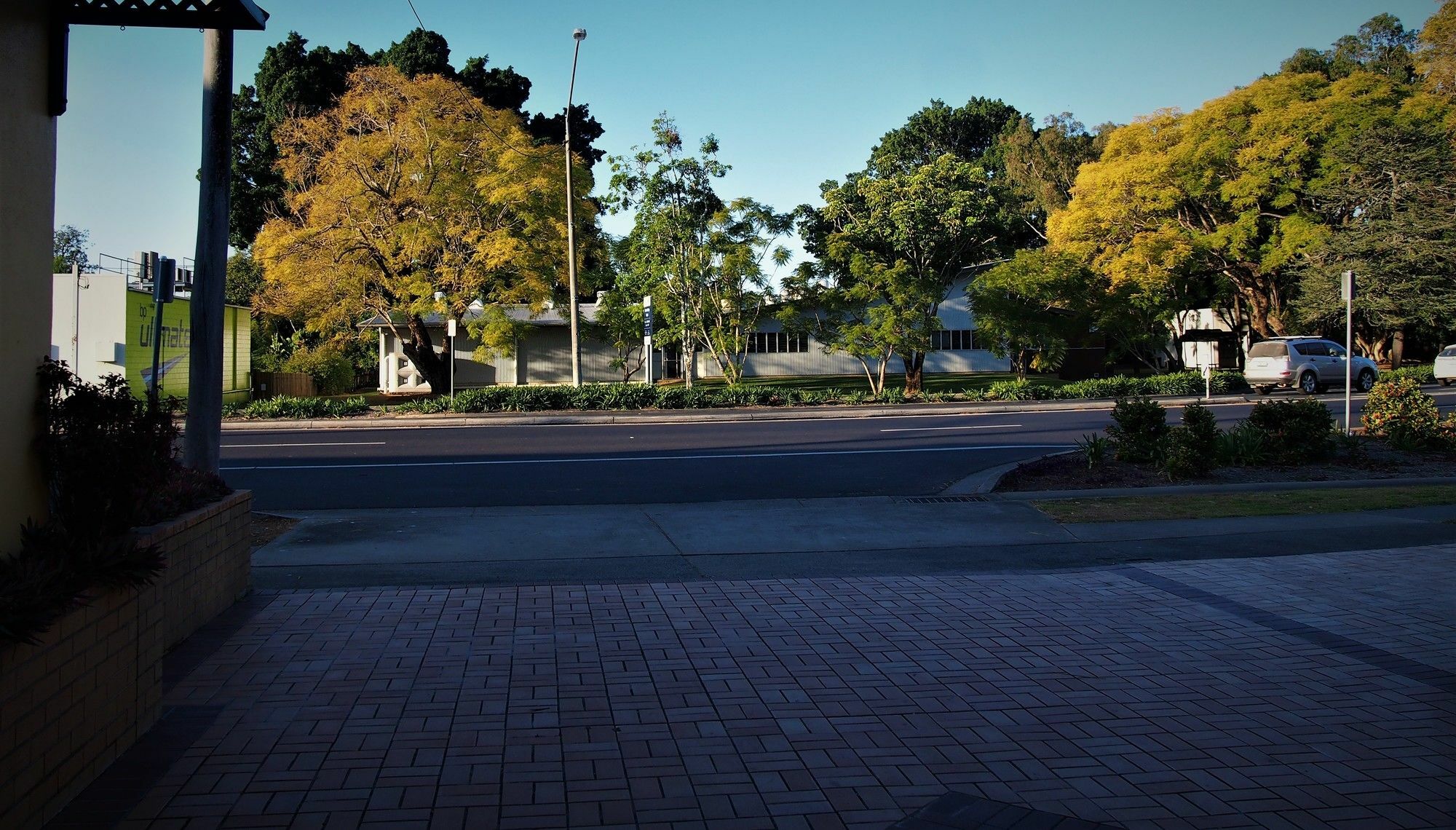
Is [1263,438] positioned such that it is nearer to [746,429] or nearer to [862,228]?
[746,429]

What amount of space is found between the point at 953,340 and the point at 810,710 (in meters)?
44.7

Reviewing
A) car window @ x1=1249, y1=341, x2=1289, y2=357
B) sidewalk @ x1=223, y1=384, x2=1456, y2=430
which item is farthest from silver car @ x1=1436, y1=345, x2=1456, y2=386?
car window @ x1=1249, y1=341, x2=1289, y2=357

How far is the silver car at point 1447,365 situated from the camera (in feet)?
105

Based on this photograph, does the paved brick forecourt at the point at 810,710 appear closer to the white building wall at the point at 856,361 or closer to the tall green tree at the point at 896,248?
the tall green tree at the point at 896,248

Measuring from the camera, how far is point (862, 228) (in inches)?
1294

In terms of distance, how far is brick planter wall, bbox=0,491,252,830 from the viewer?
11.4 ft

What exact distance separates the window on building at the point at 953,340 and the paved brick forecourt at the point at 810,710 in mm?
41179

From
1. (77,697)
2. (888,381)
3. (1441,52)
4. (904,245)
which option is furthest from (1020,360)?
(77,697)

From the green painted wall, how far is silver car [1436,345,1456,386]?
115ft

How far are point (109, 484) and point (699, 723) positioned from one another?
2913 millimetres

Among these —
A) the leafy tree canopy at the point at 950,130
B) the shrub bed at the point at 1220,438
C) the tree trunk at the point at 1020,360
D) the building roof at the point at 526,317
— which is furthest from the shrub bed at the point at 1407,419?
the leafy tree canopy at the point at 950,130

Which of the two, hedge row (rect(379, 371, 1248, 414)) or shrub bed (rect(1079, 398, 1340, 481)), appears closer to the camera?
shrub bed (rect(1079, 398, 1340, 481))

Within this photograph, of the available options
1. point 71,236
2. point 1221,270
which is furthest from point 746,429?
point 71,236

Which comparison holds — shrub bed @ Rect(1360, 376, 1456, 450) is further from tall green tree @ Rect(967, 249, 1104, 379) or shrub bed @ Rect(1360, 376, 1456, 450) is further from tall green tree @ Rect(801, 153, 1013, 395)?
tall green tree @ Rect(967, 249, 1104, 379)
